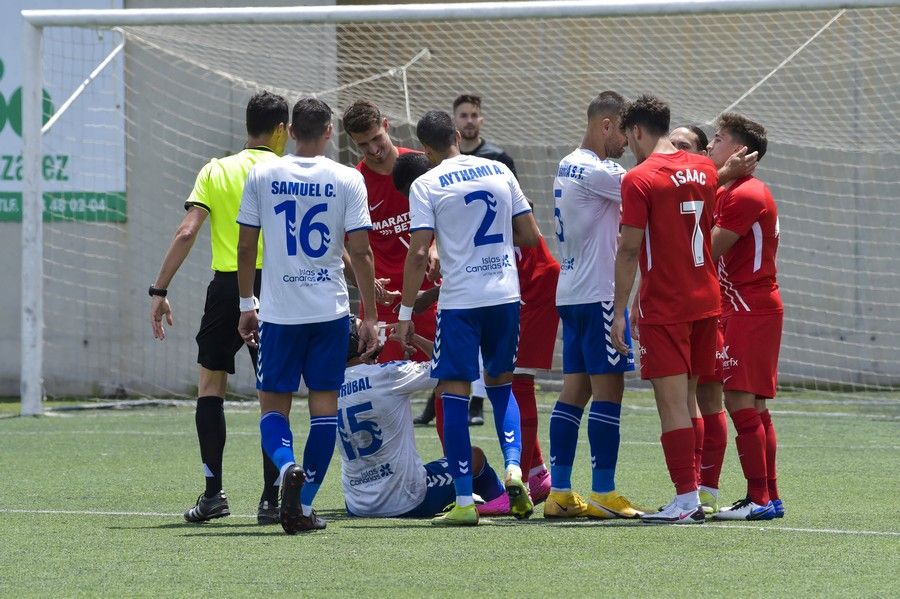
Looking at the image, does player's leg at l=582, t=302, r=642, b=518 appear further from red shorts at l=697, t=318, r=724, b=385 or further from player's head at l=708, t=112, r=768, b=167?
player's head at l=708, t=112, r=768, b=167

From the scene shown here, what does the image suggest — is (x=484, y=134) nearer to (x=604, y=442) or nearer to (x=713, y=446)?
(x=713, y=446)

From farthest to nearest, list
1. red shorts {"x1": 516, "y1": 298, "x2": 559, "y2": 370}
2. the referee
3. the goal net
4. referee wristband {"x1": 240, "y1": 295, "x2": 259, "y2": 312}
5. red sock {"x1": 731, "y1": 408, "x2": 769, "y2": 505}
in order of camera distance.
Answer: the goal net
red shorts {"x1": 516, "y1": 298, "x2": 559, "y2": 370}
the referee
red sock {"x1": 731, "y1": 408, "x2": 769, "y2": 505}
referee wristband {"x1": 240, "y1": 295, "x2": 259, "y2": 312}

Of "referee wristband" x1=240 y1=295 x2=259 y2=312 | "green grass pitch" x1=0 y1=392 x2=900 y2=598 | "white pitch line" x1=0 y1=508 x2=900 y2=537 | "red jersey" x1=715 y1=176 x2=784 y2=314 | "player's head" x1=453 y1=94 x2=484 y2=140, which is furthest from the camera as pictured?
"player's head" x1=453 y1=94 x2=484 y2=140

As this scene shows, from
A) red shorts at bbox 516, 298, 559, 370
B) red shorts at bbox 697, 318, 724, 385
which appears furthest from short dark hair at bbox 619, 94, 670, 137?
red shorts at bbox 516, 298, 559, 370

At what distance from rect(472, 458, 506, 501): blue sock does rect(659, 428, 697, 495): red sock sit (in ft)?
3.30

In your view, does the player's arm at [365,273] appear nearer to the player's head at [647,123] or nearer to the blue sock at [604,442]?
the blue sock at [604,442]

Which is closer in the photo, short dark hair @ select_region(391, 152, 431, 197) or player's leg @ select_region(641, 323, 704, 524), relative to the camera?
player's leg @ select_region(641, 323, 704, 524)

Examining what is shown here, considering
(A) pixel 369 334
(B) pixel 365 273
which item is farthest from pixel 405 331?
(B) pixel 365 273

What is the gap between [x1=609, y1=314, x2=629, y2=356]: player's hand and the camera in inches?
248

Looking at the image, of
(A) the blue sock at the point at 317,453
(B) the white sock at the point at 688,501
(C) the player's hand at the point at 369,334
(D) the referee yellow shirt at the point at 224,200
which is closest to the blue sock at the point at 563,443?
(B) the white sock at the point at 688,501

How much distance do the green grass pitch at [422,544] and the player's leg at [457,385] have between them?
235 millimetres

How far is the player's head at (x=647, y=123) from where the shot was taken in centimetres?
646

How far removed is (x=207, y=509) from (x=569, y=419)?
181 centimetres

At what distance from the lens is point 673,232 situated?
630 cm
